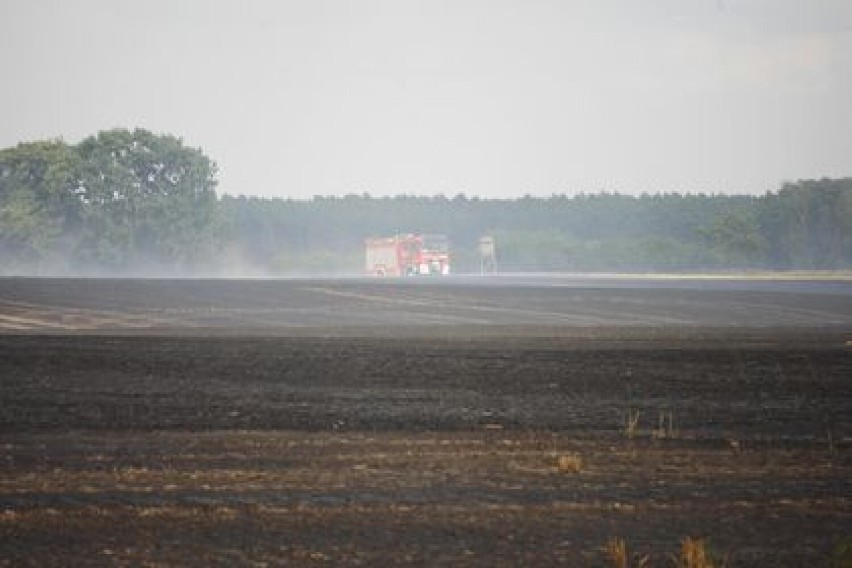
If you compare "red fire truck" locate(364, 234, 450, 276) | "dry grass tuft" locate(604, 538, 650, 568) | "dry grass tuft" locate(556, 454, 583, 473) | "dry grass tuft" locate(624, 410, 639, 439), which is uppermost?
"red fire truck" locate(364, 234, 450, 276)

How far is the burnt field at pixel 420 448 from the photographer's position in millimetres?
8648

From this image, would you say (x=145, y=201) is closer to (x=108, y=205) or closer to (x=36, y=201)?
(x=108, y=205)

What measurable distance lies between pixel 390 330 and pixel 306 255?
334ft

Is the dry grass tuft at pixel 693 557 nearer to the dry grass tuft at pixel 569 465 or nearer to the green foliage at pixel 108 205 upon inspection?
the dry grass tuft at pixel 569 465

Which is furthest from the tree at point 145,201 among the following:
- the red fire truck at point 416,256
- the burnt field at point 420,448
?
the burnt field at point 420,448

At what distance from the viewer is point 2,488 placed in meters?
10.4

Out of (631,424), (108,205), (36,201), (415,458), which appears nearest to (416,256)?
(108,205)

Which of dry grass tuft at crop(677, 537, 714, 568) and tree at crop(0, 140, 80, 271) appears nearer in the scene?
dry grass tuft at crop(677, 537, 714, 568)

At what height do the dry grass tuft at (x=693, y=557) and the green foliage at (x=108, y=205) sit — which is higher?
the green foliage at (x=108, y=205)

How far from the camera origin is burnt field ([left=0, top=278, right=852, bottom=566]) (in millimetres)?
8648

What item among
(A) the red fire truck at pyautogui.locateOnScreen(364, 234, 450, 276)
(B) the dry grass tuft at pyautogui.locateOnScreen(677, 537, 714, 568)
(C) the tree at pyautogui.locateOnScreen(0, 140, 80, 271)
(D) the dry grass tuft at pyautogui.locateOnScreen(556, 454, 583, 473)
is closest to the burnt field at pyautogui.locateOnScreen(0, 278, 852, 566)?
(D) the dry grass tuft at pyautogui.locateOnScreen(556, 454, 583, 473)

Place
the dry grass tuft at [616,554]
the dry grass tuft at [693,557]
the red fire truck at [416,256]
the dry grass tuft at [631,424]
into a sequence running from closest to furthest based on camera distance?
the dry grass tuft at [693,557]
the dry grass tuft at [616,554]
the dry grass tuft at [631,424]
the red fire truck at [416,256]

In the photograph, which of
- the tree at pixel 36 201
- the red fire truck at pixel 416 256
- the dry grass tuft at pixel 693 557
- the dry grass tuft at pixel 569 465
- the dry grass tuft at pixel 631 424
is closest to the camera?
the dry grass tuft at pixel 693 557

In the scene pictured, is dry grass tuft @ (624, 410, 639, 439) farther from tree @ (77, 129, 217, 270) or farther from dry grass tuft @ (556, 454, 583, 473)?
tree @ (77, 129, 217, 270)
